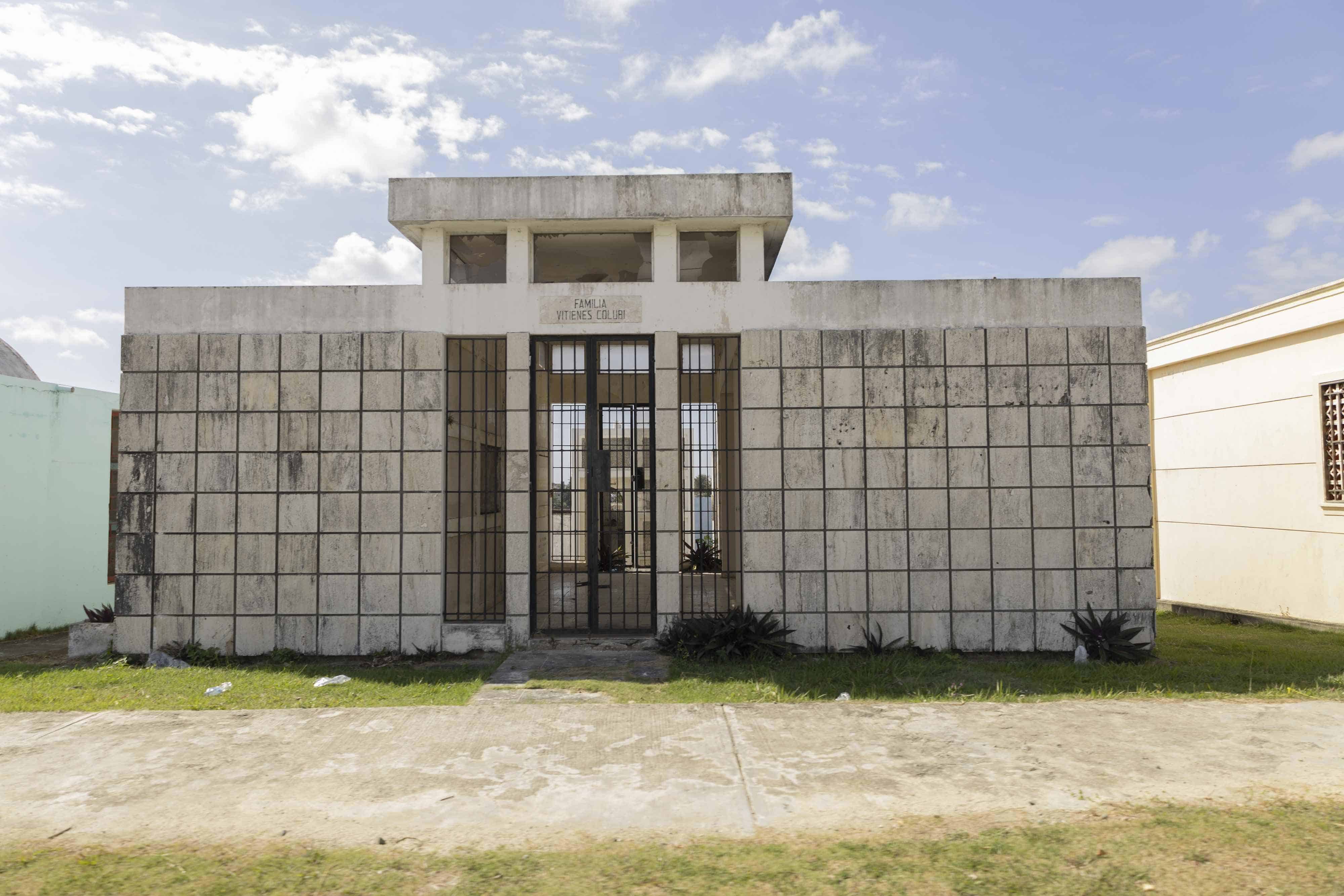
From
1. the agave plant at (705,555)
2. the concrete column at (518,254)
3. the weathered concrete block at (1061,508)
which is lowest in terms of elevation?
the agave plant at (705,555)

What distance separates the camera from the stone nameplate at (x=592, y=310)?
25.6 feet

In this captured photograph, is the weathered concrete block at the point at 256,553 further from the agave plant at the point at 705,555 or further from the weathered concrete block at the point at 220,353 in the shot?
the agave plant at the point at 705,555

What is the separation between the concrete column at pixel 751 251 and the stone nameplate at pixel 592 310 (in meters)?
1.05

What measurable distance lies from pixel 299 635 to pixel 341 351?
108 inches

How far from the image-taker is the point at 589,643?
25.3 ft

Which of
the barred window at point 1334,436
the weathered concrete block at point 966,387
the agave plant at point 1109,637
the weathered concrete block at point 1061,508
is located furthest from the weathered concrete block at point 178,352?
the barred window at point 1334,436

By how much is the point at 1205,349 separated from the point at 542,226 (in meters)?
9.32

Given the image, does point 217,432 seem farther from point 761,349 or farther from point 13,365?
point 13,365

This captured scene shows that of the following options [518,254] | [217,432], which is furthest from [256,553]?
[518,254]

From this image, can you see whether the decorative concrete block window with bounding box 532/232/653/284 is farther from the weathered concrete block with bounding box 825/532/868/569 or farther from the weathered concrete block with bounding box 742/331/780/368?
the weathered concrete block with bounding box 825/532/868/569

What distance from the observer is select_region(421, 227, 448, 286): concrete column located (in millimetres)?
7938

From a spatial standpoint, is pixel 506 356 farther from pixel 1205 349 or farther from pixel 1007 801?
pixel 1205 349

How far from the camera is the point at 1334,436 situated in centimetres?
966

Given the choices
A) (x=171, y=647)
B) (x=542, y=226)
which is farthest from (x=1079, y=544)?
(x=171, y=647)
